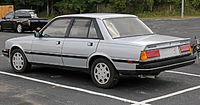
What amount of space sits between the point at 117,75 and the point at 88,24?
137 cm

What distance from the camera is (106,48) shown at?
7348mm

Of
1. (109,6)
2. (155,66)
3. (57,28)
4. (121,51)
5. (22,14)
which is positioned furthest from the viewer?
(109,6)

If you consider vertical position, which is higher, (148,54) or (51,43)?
(51,43)

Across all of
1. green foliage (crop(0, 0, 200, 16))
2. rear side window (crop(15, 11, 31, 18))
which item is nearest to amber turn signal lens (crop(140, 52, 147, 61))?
rear side window (crop(15, 11, 31, 18))

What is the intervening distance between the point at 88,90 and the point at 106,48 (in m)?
0.93

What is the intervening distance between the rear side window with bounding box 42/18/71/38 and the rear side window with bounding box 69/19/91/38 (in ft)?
0.75

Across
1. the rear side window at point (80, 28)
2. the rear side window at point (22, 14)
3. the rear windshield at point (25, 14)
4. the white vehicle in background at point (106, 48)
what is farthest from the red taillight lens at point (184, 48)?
the rear side window at point (22, 14)

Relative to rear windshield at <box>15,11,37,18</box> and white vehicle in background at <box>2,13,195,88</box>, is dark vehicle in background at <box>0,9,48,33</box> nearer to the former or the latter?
rear windshield at <box>15,11,37,18</box>

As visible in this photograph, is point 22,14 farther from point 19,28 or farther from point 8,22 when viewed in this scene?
point 8,22

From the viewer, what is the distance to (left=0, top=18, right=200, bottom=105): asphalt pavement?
21.3ft

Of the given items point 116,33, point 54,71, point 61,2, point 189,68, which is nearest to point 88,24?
point 116,33

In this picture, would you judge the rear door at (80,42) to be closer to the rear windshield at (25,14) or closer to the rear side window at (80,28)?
the rear side window at (80,28)

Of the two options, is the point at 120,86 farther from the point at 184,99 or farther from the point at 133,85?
the point at 184,99

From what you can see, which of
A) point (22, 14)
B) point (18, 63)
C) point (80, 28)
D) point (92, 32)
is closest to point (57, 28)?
point (80, 28)
